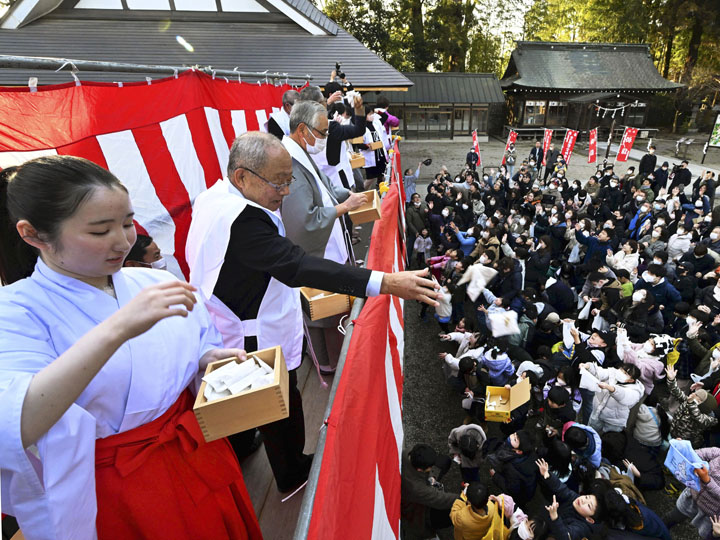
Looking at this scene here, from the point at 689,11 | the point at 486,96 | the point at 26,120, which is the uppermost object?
the point at 689,11

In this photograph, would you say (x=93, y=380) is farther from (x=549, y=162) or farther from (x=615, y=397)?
(x=549, y=162)

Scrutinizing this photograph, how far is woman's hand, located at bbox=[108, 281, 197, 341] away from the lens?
0.90m

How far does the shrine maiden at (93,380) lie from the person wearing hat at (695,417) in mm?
4343

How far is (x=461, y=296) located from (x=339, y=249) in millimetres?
3653

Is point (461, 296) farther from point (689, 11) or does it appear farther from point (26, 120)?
point (689, 11)

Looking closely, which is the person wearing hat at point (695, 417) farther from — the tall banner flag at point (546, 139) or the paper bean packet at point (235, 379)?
the tall banner flag at point (546, 139)

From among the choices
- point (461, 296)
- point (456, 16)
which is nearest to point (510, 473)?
point (461, 296)

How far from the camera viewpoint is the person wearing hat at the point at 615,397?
373 centimetres

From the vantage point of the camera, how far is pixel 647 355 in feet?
14.0

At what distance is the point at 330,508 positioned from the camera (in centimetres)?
138

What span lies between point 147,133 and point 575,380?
5046mm

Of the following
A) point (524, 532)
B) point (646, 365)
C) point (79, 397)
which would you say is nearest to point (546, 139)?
point (646, 365)

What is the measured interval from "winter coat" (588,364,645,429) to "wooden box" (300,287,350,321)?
3000 mm

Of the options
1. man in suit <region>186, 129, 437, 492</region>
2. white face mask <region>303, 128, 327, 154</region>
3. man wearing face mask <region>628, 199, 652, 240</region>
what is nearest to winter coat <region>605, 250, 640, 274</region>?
man wearing face mask <region>628, 199, 652, 240</region>
